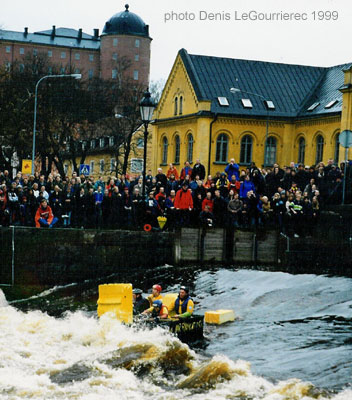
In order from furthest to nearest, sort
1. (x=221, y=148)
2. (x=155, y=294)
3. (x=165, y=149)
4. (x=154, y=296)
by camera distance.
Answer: (x=165, y=149), (x=221, y=148), (x=154, y=296), (x=155, y=294)

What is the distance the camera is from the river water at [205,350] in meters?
16.8

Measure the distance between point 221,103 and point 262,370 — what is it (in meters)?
50.7

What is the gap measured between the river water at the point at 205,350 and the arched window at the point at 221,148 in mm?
38936

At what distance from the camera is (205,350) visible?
2064 cm

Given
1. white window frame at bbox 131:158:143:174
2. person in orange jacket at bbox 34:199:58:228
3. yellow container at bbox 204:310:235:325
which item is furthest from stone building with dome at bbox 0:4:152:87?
yellow container at bbox 204:310:235:325

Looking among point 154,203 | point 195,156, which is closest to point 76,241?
point 154,203

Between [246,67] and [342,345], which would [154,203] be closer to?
[342,345]

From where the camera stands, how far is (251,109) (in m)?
67.8

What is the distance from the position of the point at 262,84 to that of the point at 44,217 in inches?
1674

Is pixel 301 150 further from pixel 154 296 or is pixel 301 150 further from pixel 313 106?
pixel 154 296

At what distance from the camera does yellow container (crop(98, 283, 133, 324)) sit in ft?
75.4

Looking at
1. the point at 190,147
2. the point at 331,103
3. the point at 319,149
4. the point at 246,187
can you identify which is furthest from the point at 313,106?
the point at 246,187

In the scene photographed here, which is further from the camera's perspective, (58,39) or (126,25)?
(58,39)

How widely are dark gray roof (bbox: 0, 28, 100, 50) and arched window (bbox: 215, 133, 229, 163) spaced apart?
86394 mm
